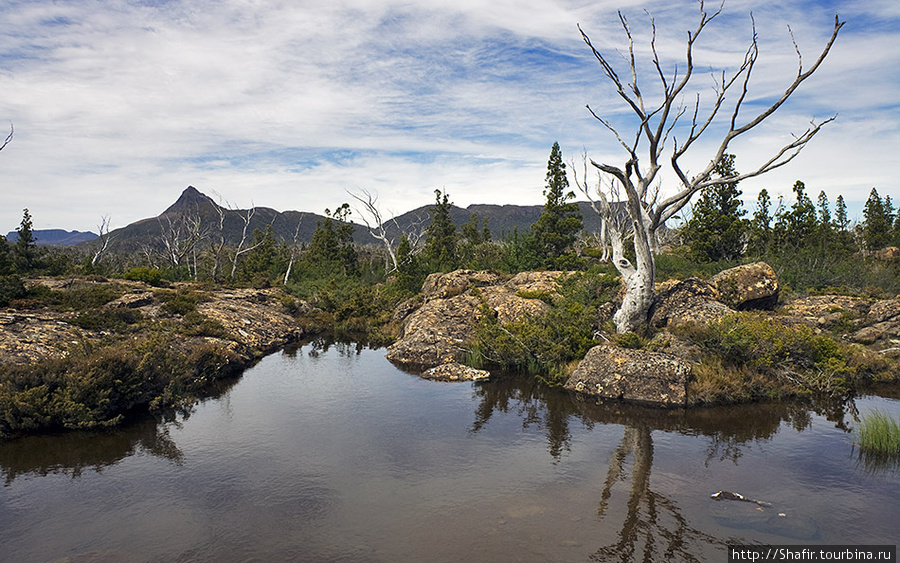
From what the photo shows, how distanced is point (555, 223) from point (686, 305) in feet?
67.2

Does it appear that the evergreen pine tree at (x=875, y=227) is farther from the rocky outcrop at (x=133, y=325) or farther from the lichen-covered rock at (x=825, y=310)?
the rocky outcrop at (x=133, y=325)

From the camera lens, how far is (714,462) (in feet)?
35.4

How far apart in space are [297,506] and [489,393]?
27.7ft

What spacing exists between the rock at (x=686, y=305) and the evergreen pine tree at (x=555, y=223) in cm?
1739

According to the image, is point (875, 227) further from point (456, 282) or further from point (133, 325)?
point (133, 325)

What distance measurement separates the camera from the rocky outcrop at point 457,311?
2108 cm

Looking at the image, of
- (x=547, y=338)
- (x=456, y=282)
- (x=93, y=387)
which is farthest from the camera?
(x=456, y=282)

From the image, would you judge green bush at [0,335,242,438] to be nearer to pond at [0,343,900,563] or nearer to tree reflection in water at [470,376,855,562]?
pond at [0,343,900,563]

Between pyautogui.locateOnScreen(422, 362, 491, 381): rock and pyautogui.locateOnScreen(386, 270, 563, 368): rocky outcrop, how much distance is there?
90cm

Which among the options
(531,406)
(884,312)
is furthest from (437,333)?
(884,312)

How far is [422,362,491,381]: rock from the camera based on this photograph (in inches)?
716

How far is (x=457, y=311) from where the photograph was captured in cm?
2403

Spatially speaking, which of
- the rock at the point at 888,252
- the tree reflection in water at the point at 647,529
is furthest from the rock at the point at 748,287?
the rock at the point at 888,252

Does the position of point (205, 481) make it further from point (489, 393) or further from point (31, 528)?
point (489, 393)
